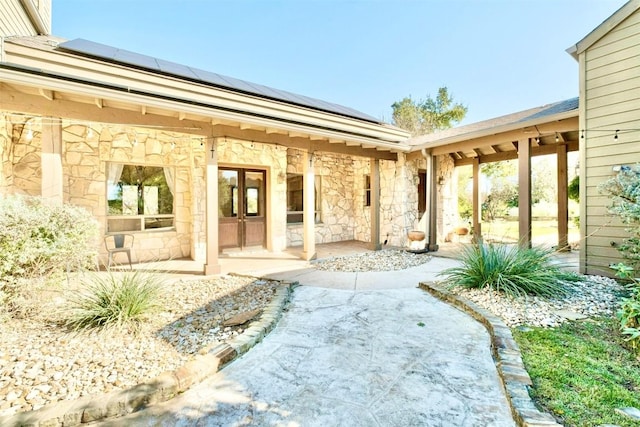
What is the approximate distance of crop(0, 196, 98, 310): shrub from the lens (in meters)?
3.09

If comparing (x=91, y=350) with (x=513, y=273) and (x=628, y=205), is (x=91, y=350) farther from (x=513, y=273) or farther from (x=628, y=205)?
(x=628, y=205)

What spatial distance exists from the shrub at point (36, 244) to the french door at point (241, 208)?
4.19 meters

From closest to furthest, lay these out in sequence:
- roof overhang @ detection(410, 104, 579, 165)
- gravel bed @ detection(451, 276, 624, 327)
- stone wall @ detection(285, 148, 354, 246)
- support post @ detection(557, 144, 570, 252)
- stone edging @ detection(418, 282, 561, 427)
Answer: stone edging @ detection(418, 282, 561, 427) → gravel bed @ detection(451, 276, 624, 327) → roof overhang @ detection(410, 104, 579, 165) → support post @ detection(557, 144, 570, 252) → stone wall @ detection(285, 148, 354, 246)

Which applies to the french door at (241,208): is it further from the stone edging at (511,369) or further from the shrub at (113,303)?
the stone edging at (511,369)

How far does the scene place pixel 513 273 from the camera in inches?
167

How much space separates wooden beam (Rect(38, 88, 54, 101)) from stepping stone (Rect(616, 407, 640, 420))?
6.88m

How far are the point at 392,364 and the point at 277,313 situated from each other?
157 centimetres

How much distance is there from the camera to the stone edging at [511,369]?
1.77m

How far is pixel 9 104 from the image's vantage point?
398cm

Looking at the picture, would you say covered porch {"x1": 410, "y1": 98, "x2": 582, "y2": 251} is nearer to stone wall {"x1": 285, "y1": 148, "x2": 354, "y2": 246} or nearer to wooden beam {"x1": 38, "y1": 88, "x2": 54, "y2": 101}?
stone wall {"x1": 285, "y1": 148, "x2": 354, "y2": 246}

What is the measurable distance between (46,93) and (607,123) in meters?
8.91

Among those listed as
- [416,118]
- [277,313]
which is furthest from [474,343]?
[416,118]

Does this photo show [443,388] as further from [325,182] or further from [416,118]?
[416,118]

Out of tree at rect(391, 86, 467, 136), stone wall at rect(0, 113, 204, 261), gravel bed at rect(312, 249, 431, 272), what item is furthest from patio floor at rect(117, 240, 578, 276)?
tree at rect(391, 86, 467, 136)
